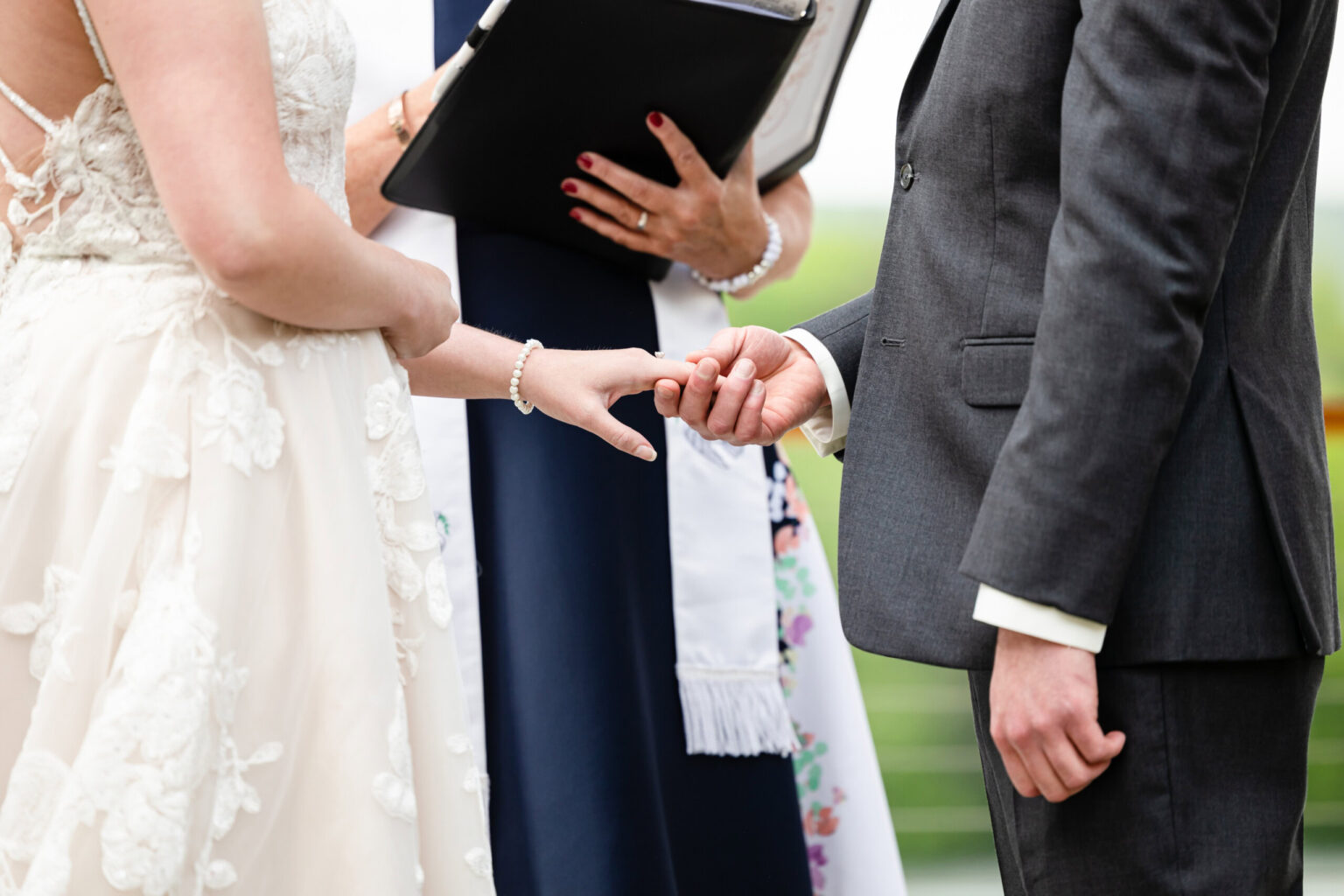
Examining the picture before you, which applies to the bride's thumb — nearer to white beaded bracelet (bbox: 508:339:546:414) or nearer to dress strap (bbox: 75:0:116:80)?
white beaded bracelet (bbox: 508:339:546:414)

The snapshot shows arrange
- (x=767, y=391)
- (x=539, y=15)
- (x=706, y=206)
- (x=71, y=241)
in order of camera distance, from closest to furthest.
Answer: (x=71, y=241) < (x=539, y=15) < (x=767, y=391) < (x=706, y=206)

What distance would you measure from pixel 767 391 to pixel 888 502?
11.8 inches

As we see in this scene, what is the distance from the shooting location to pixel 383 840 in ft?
2.42

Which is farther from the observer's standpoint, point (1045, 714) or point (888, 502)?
point (888, 502)

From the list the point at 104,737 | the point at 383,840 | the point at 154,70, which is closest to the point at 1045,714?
the point at 383,840

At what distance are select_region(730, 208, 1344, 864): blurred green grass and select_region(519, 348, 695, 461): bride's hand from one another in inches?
68.9

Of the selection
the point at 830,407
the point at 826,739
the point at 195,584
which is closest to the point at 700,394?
the point at 830,407

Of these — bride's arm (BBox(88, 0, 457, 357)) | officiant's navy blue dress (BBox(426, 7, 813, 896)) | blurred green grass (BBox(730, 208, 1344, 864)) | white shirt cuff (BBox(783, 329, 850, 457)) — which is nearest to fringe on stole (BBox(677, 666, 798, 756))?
officiant's navy blue dress (BBox(426, 7, 813, 896))

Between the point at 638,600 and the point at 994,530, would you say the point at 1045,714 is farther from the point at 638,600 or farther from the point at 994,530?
the point at 638,600

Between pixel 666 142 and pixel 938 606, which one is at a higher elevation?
pixel 666 142

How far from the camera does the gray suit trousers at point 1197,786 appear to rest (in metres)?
0.77

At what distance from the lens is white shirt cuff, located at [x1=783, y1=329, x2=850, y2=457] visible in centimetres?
112

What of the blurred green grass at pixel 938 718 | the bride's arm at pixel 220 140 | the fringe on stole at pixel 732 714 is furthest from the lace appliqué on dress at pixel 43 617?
the blurred green grass at pixel 938 718

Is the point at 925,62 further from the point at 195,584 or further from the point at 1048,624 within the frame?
the point at 195,584
